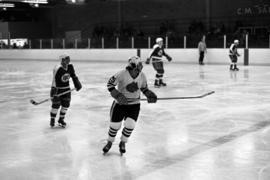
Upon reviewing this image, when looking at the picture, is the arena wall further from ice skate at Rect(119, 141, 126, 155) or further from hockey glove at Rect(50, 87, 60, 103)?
ice skate at Rect(119, 141, 126, 155)

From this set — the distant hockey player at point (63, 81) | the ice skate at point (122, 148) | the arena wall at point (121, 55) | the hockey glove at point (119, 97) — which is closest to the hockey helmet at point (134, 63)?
the hockey glove at point (119, 97)

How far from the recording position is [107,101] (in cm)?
1051

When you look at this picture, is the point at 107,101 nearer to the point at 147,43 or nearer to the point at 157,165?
the point at 157,165

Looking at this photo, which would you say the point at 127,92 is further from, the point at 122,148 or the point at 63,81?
the point at 63,81

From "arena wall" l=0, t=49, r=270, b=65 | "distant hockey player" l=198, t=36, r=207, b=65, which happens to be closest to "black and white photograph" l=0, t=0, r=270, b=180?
"arena wall" l=0, t=49, r=270, b=65

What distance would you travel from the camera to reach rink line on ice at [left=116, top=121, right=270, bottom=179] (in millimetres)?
4805

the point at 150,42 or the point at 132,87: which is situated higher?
the point at 150,42

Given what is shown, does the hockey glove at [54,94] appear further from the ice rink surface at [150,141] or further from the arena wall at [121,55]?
the arena wall at [121,55]

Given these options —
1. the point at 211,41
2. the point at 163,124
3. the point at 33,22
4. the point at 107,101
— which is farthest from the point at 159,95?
the point at 33,22

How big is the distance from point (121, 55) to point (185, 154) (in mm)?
22112

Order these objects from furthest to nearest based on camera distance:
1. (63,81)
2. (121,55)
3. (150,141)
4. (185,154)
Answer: (121,55), (63,81), (150,141), (185,154)

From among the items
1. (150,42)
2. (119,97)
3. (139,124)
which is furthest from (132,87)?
(150,42)

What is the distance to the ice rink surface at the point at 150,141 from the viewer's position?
482cm

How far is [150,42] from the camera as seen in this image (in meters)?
26.2
